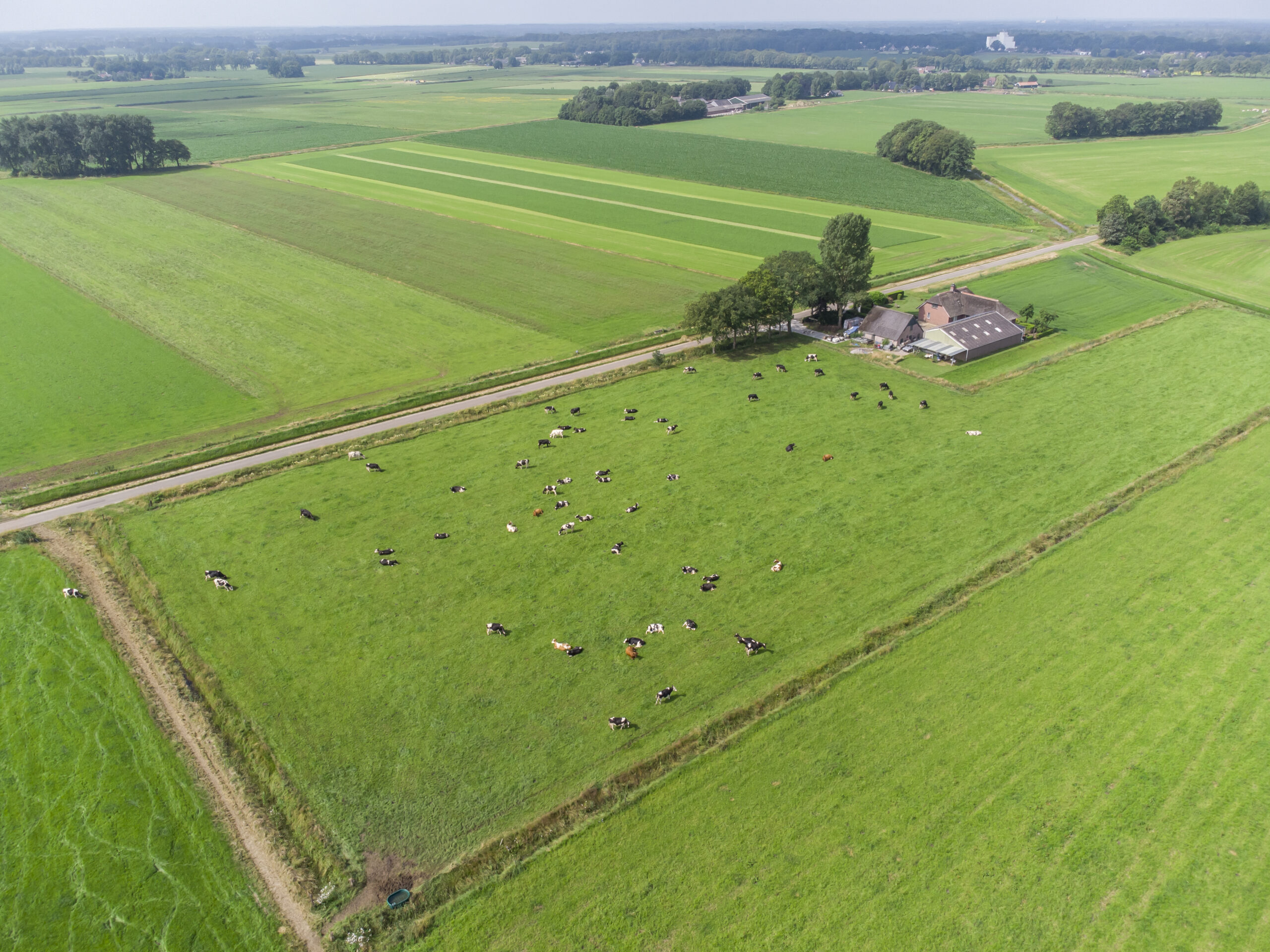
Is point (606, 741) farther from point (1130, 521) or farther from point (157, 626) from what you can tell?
point (1130, 521)

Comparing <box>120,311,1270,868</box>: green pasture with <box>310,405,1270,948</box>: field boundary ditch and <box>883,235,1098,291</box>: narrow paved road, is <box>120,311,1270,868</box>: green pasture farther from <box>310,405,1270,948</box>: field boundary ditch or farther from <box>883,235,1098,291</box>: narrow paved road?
<box>883,235,1098,291</box>: narrow paved road

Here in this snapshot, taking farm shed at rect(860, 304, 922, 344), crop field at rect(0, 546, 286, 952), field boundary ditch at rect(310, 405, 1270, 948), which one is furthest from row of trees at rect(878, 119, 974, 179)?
crop field at rect(0, 546, 286, 952)

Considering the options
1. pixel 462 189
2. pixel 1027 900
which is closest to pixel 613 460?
pixel 1027 900

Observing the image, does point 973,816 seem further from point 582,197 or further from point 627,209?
point 582,197

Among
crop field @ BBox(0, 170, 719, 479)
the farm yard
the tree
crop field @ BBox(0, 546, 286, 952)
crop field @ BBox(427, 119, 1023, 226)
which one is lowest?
crop field @ BBox(0, 546, 286, 952)

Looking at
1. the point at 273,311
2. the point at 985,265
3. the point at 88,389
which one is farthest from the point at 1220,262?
Answer: the point at 88,389

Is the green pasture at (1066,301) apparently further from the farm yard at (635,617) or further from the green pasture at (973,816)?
the green pasture at (973,816)

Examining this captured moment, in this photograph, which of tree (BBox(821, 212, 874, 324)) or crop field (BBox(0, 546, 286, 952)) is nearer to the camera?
crop field (BBox(0, 546, 286, 952))
